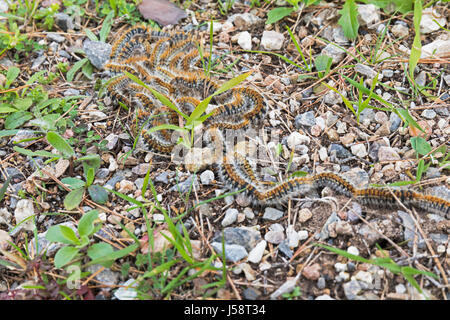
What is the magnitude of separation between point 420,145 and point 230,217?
1.68m

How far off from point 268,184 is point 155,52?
1964 millimetres

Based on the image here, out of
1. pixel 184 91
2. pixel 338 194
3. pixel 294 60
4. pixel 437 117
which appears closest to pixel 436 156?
pixel 437 117

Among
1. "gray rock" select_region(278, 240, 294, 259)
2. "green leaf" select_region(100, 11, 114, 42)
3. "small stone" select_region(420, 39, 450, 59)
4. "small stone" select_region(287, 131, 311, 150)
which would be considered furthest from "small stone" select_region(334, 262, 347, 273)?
"green leaf" select_region(100, 11, 114, 42)

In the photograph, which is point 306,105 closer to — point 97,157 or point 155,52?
point 155,52

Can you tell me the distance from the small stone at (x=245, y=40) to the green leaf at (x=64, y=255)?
2716 mm

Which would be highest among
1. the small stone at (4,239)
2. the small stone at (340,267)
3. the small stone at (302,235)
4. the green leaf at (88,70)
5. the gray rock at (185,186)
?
the green leaf at (88,70)

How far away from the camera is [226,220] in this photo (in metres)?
3.20

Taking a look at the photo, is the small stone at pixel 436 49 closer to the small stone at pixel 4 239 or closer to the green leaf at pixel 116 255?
the green leaf at pixel 116 255

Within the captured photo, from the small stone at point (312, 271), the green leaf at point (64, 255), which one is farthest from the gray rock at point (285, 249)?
the green leaf at point (64, 255)

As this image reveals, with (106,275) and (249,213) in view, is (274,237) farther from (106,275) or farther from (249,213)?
(106,275)

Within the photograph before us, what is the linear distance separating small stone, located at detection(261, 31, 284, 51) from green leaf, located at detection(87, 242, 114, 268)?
104 inches

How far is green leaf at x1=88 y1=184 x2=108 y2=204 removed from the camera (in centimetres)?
338

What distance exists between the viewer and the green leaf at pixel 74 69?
439cm

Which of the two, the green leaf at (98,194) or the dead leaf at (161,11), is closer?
the green leaf at (98,194)
